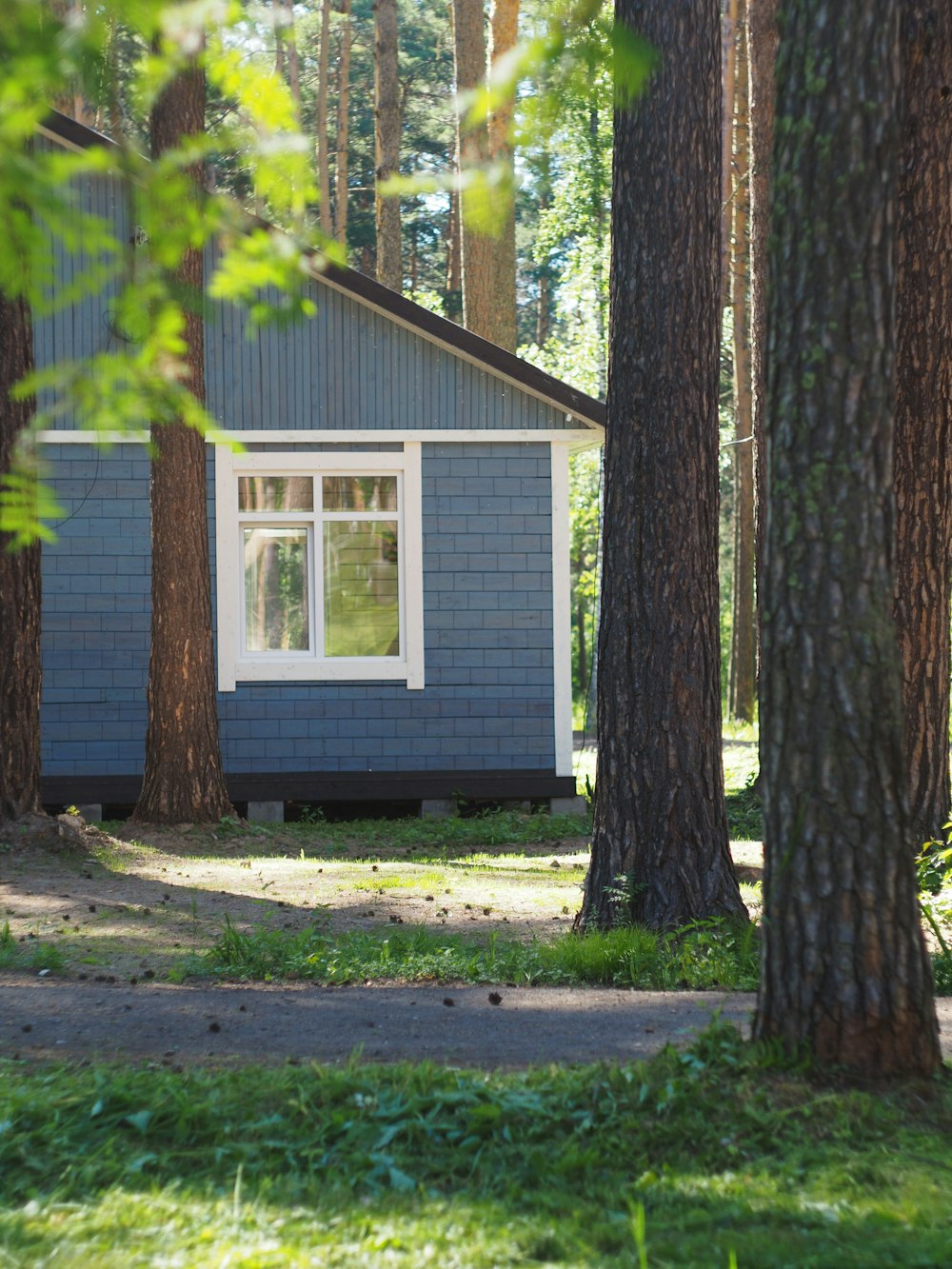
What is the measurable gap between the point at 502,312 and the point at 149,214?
55.6 ft

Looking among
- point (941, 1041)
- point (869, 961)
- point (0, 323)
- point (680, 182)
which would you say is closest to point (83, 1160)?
point (869, 961)

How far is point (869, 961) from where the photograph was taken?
376 centimetres

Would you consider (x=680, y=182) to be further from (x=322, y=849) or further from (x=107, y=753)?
(x=107, y=753)

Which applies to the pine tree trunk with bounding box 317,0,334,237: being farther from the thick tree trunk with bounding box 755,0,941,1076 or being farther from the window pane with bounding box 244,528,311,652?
the thick tree trunk with bounding box 755,0,941,1076

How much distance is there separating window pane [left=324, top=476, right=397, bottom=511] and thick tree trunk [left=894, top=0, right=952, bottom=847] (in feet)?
21.9

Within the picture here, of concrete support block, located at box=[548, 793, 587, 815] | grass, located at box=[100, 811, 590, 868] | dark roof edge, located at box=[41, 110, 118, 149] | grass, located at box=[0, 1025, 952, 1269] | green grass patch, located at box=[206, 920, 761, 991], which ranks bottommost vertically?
grass, located at box=[100, 811, 590, 868]

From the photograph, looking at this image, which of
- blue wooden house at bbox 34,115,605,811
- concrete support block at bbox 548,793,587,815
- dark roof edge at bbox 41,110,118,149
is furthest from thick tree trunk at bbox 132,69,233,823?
concrete support block at bbox 548,793,587,815

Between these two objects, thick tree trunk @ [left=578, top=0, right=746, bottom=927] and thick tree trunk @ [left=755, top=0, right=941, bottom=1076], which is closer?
thick tree trunk @ [left=755, top=0, right=941, bottom=1076]

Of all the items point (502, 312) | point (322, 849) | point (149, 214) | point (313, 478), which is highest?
point (502, 312)

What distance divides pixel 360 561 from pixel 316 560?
432mm

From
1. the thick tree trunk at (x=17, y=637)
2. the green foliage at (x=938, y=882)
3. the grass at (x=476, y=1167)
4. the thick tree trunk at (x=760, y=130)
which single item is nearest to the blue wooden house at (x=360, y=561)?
the thick tree trunk at (x=760, y=130)

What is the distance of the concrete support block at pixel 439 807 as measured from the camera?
13.4 metres

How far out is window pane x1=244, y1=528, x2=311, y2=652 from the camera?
13.5 meters

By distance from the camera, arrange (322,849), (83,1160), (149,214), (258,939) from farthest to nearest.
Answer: (322,849) < (258,939) < (83,1160) < (149,214)
